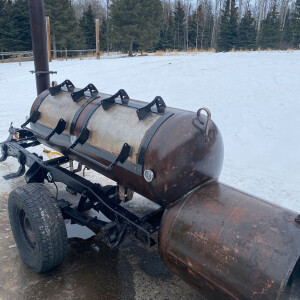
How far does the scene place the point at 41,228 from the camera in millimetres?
3055

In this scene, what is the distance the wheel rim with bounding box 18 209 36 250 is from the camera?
11.2 feet

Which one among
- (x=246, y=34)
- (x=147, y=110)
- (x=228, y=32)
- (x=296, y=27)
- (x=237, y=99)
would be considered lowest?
(x=237, y=99)

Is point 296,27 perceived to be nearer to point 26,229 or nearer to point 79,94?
point 79,94

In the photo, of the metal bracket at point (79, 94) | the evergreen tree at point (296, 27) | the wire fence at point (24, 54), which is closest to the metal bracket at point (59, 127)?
the metal bracket at point (79, 94)

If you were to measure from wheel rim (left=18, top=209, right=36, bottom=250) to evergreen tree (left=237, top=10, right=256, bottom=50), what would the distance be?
3566 centimetres

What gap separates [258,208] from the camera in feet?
7.84

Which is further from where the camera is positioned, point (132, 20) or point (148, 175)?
point (132, 20)

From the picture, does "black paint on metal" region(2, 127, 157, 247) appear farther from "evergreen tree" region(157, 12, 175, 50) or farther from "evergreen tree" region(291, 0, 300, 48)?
"evergreen tree" region(157, 12, 175, 50)

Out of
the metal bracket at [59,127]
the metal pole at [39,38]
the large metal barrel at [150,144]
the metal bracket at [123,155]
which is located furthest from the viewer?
the metal pole at [39,38]

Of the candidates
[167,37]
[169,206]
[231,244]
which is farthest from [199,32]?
[231,244]

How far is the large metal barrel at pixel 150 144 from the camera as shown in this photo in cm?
265

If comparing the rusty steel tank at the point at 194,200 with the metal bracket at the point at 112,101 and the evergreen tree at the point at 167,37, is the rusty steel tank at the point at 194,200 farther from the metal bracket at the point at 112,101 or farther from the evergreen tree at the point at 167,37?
the evergreen tree at the point at 167,37

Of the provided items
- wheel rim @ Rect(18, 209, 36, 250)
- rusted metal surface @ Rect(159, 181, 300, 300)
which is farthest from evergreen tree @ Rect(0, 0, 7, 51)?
rusted metal surface @ Rect(159, 181, 300, 300)

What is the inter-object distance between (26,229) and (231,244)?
7.50 ft
